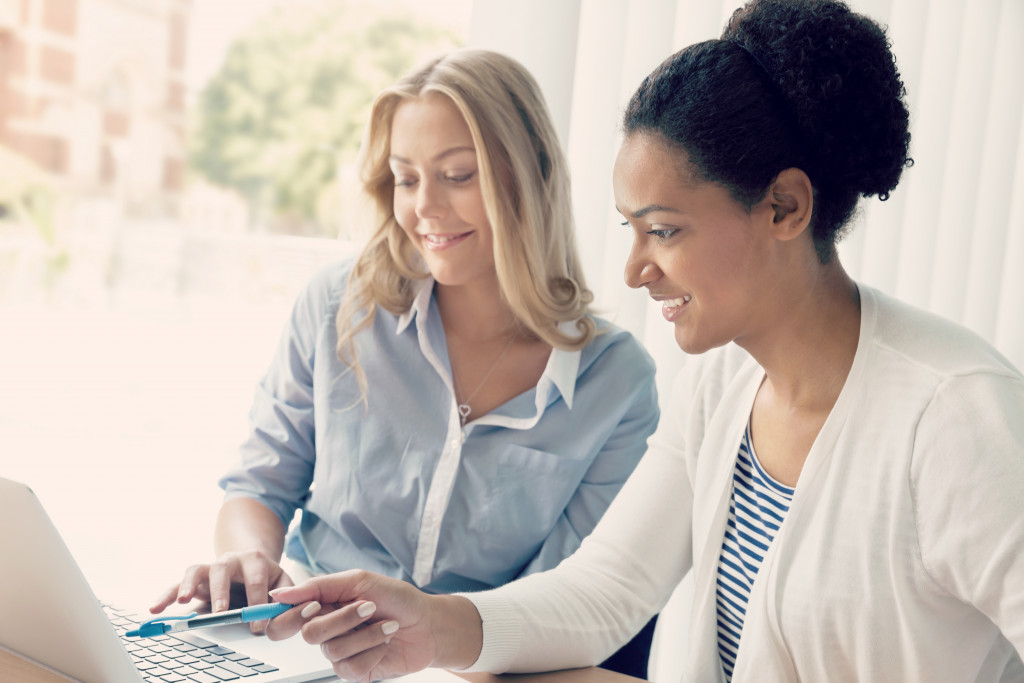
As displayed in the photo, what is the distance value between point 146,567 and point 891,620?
12.5 ft

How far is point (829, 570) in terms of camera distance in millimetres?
1012

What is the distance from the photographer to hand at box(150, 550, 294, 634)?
114 cm

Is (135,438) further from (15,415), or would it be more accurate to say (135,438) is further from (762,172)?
(762,172)

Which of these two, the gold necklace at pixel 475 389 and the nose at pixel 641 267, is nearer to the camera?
the nose at pixel 641 267

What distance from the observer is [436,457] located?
1.55 metres

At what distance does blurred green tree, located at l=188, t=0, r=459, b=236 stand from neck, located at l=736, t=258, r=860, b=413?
7.08 m

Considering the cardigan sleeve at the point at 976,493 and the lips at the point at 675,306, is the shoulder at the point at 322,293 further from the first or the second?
the cardigan sleeve at the point at 976,493

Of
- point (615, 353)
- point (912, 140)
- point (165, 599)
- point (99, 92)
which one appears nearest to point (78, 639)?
point (165, 599)

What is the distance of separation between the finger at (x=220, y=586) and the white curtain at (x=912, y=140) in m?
0.96

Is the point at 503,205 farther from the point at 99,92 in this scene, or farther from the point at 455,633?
the point at 99,92

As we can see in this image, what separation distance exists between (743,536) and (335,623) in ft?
1.70

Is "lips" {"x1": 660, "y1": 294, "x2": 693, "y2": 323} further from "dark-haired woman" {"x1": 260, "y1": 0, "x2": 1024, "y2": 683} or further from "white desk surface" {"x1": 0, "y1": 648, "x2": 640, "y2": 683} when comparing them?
"white desk surface" {"x1": 0, "y1": 648, "x2": 640, "y2": 683}

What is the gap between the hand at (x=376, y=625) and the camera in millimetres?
932

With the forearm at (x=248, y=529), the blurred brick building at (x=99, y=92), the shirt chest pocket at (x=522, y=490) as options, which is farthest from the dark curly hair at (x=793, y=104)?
the blurred brick building at (x=99, y=92)
